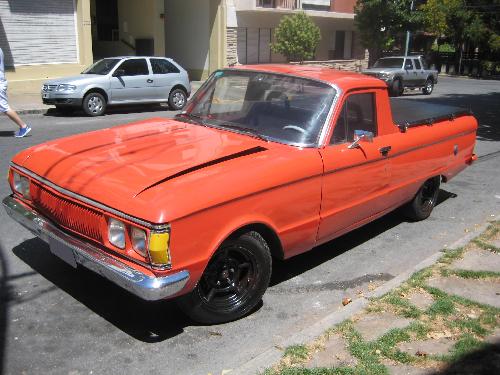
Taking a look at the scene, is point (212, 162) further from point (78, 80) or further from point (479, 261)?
point (78, 80)

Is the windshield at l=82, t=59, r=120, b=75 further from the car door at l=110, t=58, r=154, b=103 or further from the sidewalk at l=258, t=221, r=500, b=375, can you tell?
the sidewalk at l=258, t=221, r=500, b=375

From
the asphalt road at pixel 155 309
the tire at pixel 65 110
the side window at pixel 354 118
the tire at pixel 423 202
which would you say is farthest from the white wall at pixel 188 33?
the side window at pixel 354 118

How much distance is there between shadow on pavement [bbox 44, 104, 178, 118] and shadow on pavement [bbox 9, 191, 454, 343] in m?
9.83

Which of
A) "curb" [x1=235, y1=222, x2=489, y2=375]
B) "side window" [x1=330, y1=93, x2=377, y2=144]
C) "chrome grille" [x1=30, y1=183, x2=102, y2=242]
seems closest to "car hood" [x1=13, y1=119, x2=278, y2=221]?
"chrome grille" [x1=30, y1=183, x2=102, y2=242]

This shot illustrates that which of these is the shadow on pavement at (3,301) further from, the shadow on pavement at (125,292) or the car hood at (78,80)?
the car hood at (78,80)

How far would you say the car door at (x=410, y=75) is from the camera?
23281 millimetres

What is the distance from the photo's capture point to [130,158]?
384cm

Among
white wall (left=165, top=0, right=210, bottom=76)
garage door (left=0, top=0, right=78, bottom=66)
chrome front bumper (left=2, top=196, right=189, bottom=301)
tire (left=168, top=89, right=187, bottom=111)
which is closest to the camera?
chrome front bumper (left=2, top=196, right=189, bottom=301)

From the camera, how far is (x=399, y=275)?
459 cm

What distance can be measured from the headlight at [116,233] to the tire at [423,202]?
3732 millimetres

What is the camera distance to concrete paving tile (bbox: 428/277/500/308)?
4219 millimetres

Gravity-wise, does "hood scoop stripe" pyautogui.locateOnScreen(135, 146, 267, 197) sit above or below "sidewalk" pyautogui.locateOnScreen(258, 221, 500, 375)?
above

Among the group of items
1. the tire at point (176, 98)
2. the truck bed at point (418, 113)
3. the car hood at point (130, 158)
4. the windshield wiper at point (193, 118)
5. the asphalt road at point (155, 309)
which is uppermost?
the windshield wiper at point (193, 118)

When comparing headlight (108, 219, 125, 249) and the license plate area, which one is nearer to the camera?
headlight (108, 219, 125, 249)
